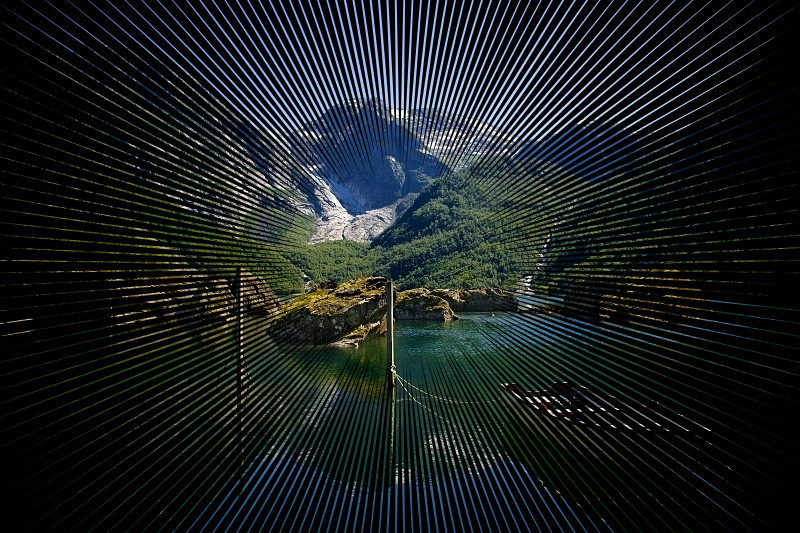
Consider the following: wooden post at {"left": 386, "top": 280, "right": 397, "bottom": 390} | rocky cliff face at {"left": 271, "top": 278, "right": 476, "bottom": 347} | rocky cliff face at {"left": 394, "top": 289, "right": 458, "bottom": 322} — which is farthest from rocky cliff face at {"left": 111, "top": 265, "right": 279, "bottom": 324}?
rocky cliff face at {"left": 394, "top": 289, "right": 458, "bottom": 322}

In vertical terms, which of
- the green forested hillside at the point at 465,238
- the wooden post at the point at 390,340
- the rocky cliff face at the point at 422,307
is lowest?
the rocky cliff face at the point at 422,307

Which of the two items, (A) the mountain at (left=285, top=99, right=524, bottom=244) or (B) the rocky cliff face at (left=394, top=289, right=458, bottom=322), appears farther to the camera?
(B) the rocky cliff face at (left=394, top=289, right=458, bottom=322)

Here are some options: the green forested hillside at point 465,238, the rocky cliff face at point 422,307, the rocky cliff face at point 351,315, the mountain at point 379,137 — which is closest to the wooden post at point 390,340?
the green forested hillside at point 465,238

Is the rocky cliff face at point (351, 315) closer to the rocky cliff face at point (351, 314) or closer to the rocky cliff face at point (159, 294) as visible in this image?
the rocky cliff face at point (351, 314)

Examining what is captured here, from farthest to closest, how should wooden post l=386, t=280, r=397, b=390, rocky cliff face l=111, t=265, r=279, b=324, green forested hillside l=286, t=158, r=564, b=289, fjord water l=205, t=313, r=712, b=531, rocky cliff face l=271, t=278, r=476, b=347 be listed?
rocky cliff face l=271, t=278, r=476, b=347, wooden post l=386, t=280, r=397, b=390, green forested hillside l=286, t=158, r=564, b=289, fjord water l=205, t=313, r=712, b=531, rocky cliff face l=111, t=265, r=279, b=324

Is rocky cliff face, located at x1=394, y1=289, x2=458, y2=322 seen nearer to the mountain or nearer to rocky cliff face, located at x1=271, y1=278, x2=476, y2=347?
rocky cliff face, located at x1=271, y1=278, x2=476, y2=347

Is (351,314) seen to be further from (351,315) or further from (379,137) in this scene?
(379,137)

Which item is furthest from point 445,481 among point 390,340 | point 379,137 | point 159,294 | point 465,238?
point 465,238
